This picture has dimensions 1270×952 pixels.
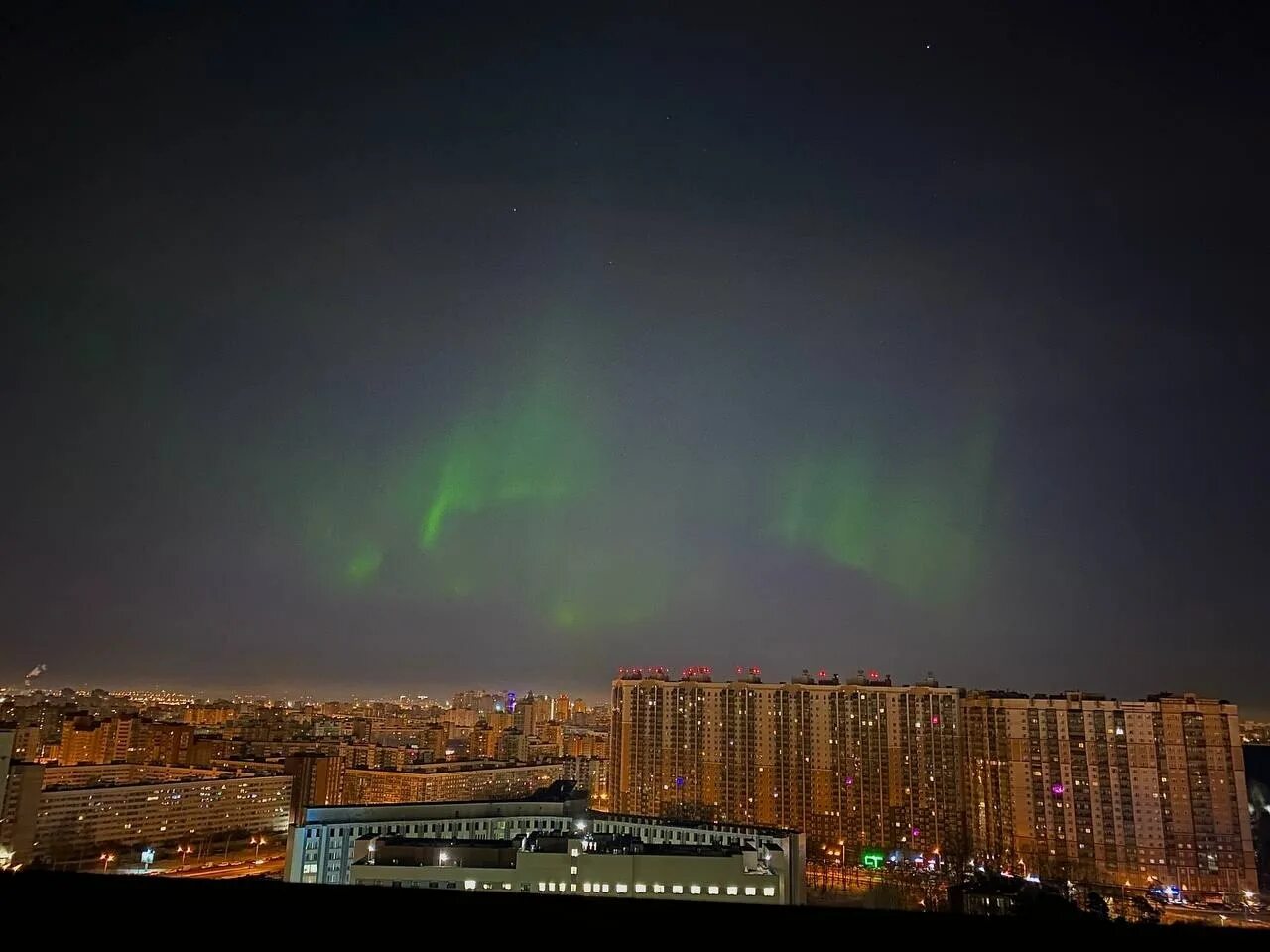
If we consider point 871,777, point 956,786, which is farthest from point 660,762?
point 956,786

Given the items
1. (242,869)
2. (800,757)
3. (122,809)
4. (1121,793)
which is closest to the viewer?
(1121,793)

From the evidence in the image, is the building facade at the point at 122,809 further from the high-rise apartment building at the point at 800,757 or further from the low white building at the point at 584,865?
the low white building at the point at 584,865

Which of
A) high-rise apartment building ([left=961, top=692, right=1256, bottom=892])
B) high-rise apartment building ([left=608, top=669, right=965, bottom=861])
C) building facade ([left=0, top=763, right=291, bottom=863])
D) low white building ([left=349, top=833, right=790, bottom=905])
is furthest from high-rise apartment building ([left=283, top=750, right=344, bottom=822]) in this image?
high-rise apartment building ([left=961, top=692, right=1256, bottom=892])

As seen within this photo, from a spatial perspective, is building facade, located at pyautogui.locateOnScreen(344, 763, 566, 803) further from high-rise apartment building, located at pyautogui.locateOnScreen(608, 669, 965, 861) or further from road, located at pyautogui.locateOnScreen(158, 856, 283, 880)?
high-rise apartment building, located at pyautogui.locateOnScreen(608, 669, 965, 861)

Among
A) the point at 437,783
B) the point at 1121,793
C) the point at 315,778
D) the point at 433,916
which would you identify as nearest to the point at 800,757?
the point at 1121,793

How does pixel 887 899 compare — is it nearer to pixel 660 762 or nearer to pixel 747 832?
pixel 747 832

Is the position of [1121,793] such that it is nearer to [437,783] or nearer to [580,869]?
[580,869]
